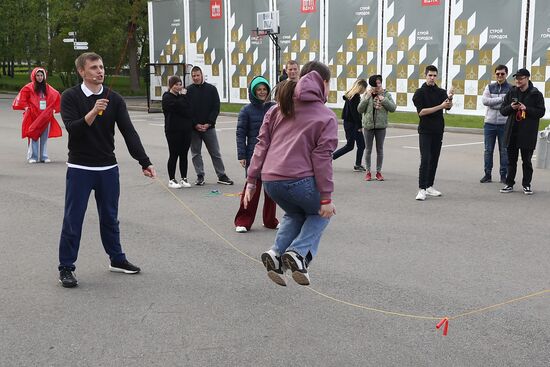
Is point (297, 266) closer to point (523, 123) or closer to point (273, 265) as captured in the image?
point (273, 265)

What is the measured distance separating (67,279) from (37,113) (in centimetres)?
941

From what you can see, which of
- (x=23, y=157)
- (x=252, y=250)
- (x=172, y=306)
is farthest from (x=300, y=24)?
(x=172, y=306)

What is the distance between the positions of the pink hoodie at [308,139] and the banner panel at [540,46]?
1934cm

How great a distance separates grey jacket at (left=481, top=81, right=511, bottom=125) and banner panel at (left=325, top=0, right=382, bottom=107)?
50.8 feet

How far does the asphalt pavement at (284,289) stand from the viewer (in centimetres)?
428

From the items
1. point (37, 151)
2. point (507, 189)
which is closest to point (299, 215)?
point (507, 189)

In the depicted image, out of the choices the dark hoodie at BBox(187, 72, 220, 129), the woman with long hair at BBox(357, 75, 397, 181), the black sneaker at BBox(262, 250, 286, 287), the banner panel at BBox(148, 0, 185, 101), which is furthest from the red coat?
the banner panel at BBox(148, 0, 185, 101)

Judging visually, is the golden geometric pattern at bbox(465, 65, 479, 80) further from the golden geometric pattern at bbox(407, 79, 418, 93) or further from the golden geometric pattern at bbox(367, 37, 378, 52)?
the golden geometric pattern at bbox(367, 37, 378, 52)

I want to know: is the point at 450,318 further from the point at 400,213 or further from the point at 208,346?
the point at 400,213

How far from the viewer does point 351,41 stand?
2711 cm

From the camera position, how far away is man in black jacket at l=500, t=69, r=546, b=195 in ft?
32.9

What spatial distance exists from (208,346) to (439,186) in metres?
7.18

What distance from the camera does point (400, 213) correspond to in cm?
875

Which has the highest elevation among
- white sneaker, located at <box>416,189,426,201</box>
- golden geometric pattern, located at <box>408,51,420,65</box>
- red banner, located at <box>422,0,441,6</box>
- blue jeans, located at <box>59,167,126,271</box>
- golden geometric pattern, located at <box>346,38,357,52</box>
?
red banner, located at <box>422,0,441,6</box>
